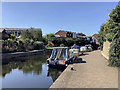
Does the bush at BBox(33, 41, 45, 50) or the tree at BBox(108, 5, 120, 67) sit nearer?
the tree at BBox(108, 5, 120, 67)

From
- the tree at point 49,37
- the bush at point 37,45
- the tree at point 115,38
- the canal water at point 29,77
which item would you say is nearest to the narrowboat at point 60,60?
the canal water at point 29,77

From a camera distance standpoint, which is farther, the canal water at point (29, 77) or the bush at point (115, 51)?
the bush at point (115, 51)

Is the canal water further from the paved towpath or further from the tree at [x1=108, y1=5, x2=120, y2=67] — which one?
the tree at [x1=108, y1=5, x2=120, y2=67]

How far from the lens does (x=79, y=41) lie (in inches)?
2263

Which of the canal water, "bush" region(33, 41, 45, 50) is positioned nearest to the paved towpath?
the canal water

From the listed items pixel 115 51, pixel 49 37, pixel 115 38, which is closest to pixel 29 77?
pixel 115 51

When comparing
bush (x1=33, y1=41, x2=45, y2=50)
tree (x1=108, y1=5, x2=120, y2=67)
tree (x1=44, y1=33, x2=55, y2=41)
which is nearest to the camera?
tree (x1=108, y1=5, x2=120, y2=67)

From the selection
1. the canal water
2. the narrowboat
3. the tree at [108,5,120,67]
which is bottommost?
the canal water

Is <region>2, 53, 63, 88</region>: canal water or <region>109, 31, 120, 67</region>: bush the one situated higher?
<region>109, 31, 120, 67</region>: bush

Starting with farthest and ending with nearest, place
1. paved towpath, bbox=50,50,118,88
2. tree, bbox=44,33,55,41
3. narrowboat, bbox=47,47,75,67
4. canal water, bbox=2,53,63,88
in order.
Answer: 1. tree, bbox=44,33,55,41
2. narrowboat, bbox=47,47,75,67
3. canal water, bbox=2,53,63,88
4. paved towpath, bbox=50,50,118,88

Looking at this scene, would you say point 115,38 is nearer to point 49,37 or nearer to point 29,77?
point 29,77

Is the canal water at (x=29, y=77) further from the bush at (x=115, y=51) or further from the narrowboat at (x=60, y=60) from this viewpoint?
the bush at (x=115, y=51)

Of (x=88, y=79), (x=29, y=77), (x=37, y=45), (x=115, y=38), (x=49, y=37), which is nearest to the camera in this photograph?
(x=88, y=79)

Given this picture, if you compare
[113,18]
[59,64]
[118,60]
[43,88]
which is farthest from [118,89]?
[59,64]
